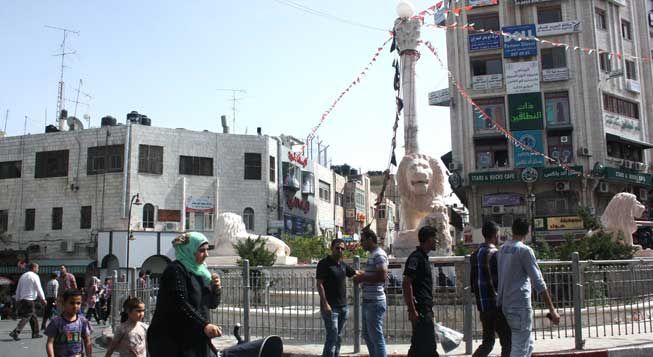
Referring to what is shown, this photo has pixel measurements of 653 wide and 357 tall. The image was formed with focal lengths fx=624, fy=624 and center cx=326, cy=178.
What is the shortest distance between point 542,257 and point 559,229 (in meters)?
26.0

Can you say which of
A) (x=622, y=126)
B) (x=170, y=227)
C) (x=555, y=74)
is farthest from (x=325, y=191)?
(x=622, y=126)

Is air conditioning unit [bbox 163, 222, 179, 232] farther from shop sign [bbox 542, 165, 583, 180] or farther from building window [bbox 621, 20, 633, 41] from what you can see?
building window [bbox 621, 20, 633, 41]

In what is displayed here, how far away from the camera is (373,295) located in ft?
23.3

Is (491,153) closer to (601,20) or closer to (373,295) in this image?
(601,20)

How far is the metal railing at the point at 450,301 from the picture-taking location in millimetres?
9367

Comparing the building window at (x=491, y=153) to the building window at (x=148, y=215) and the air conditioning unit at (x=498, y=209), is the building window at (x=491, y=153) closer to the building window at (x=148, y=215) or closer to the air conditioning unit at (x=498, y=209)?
the air conditioning unit at (x=498, y=209)

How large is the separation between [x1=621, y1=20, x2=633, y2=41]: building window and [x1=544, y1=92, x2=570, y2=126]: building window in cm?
811

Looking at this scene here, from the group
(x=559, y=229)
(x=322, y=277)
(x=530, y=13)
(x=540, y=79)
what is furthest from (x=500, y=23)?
(x=322, y=277)

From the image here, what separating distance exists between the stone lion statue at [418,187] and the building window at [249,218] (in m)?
24.9

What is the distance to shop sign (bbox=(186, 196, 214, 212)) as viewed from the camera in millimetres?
38250

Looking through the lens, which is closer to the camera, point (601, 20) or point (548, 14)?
point (548, 14)

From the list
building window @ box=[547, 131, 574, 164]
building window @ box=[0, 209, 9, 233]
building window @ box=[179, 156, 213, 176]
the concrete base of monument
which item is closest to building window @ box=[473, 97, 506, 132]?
building window @ box=[547, 131, 574, 164]

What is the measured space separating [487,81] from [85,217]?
27.6m

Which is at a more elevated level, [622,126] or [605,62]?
[605,62]
